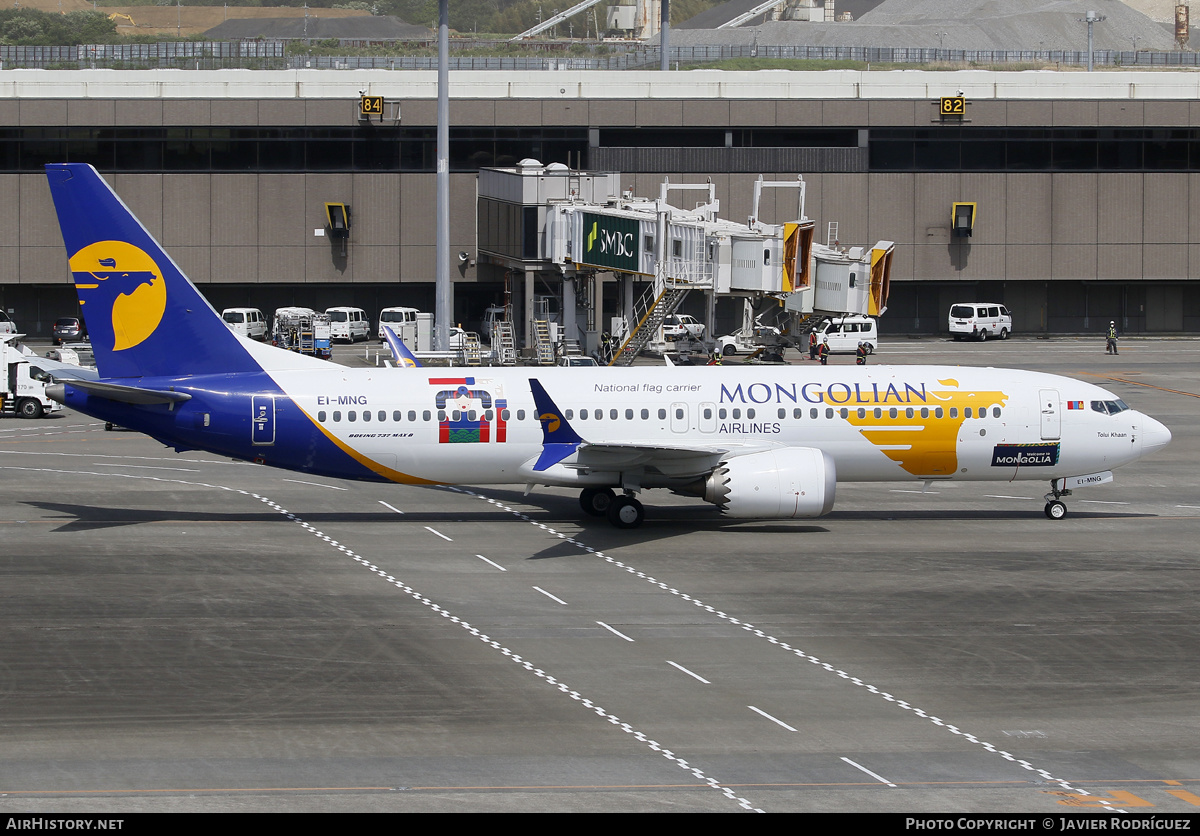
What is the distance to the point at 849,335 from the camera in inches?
3720

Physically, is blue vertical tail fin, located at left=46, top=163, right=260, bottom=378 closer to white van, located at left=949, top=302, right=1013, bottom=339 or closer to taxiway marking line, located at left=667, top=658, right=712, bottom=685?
taxiway marking line, located at left=667, top=658, right=712, bottom=685

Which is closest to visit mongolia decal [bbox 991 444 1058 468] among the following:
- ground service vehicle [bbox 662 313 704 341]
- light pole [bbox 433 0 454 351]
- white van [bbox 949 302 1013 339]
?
light pole [bbox 433 0 454 351]

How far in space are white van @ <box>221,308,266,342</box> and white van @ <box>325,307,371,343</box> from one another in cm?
534

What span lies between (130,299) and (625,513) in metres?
16.1

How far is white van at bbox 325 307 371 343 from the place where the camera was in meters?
101

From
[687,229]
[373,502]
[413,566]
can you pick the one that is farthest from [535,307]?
[413,566]

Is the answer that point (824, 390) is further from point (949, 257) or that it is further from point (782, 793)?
point (949, 257)

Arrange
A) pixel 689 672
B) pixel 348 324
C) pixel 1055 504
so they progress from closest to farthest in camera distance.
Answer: pixel 689 672 → pixel 1055 504 → pixel 348 324

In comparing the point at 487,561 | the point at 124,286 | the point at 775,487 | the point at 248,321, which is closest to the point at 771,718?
the point at 487,561

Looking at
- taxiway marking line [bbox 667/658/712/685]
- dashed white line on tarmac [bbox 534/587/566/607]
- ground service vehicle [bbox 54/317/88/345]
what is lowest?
taxiway marking line [bbox 667/658/712/685]

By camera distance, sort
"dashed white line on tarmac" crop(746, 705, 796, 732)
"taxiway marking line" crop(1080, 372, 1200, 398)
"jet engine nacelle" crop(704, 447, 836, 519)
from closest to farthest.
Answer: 1. "dashed white line on tarmac" crop(746, 705, 796, 732)
2. "jet engine nacelle" crop(704, 447, 836, 519)
3. "taxiway marking line" crop(1080, 372, 1200, 398)

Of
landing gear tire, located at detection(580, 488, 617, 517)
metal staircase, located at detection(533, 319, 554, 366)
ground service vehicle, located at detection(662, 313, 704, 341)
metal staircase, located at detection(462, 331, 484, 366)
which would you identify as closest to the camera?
landing gear tire, located at detection(580, 488, 617, 517)

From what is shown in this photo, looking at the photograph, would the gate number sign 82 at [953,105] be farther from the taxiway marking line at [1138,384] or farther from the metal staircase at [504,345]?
the metal staircase at [504,345]

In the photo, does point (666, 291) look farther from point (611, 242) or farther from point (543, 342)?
point (543, 342)
